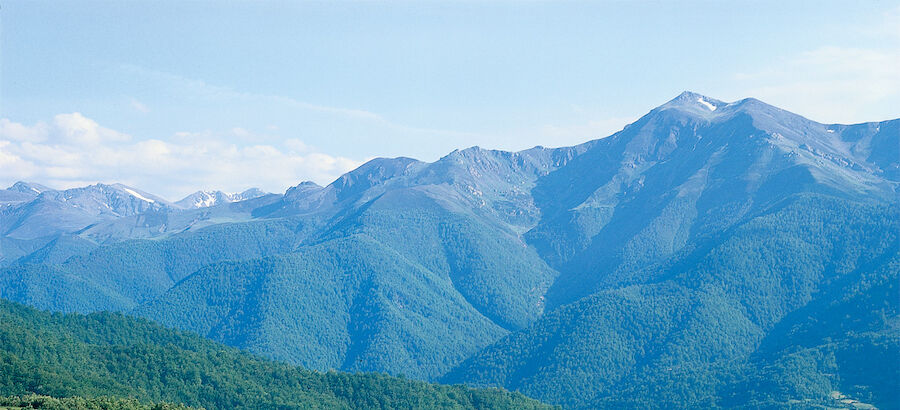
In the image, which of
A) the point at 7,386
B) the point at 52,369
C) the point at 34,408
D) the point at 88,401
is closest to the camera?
the point at 34,408

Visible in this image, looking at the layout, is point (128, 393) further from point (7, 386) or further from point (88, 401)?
point (88, 401)

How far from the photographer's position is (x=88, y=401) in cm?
12962

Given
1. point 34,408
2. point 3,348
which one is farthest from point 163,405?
point 3,348

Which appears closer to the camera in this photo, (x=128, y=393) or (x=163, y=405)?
(x=163, y=405)

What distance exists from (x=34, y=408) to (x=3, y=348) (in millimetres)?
93071

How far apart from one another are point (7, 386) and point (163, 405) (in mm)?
50954

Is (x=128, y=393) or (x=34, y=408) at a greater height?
(x=34, y=408)

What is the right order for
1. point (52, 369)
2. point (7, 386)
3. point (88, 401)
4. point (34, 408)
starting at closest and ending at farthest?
point (34, 408)
point (88, 401)
point (7, 386)
point (52, 369)

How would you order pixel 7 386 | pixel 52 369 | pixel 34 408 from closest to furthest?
1. pixel 34 408
2. pixel 7 386
3. pixel 52 369

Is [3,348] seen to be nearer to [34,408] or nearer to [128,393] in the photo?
[128,393]

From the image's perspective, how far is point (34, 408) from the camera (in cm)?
11500

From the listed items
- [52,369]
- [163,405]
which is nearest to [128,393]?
[52,369]

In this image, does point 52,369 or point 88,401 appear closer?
point 88,401

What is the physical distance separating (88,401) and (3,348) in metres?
81.2
